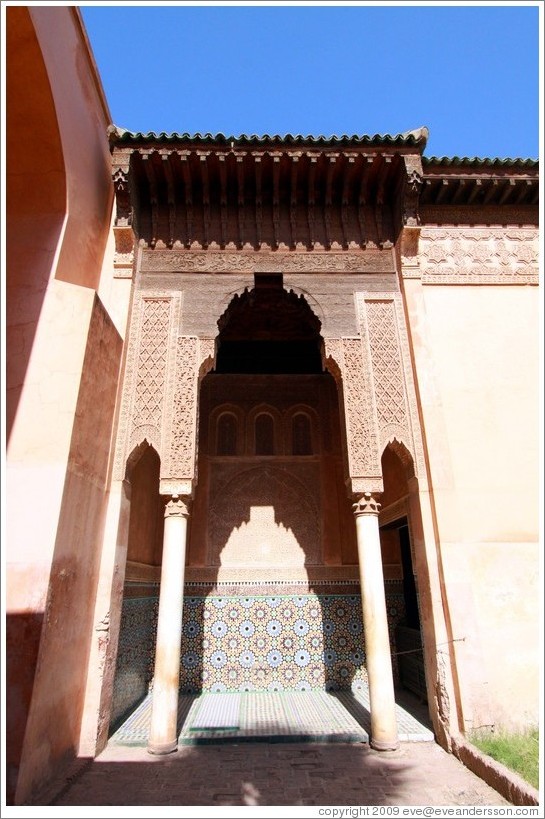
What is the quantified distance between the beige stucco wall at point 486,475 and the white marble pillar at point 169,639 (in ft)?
9.10

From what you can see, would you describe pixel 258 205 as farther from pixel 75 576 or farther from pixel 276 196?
pixel 75 576

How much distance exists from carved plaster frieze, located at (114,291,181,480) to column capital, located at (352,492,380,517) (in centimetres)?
232

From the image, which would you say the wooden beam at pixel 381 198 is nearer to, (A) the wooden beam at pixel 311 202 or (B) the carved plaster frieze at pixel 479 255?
(B) the carved plaster frieze at pixel 479 255

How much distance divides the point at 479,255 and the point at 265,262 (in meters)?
2.87

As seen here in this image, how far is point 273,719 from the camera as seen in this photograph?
542 centimetres

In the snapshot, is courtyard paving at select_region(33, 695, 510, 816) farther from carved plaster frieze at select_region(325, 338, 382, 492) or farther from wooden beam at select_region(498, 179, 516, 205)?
wooden beam at select_region(498, 179, 516, 205)

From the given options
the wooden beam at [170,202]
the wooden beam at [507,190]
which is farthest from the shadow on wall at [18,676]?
the wooden beam at [507,190]

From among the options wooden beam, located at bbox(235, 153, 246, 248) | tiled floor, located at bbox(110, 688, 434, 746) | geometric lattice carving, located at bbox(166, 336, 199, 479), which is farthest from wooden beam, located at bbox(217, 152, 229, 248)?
tiled floor, located at bbox(110, 688, 434, 746)

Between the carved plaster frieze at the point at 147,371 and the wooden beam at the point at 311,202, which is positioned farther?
the wooden beam at the point at 311,202

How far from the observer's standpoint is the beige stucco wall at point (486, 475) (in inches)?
178

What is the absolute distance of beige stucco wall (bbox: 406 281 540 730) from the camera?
4.53 m

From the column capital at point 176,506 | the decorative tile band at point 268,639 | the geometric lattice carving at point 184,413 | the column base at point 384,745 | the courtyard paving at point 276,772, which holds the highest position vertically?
the geometric lattice carving at point 184,413

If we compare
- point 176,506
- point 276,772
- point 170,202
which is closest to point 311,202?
point 170,202

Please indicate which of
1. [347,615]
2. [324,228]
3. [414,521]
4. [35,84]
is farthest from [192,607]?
[35,84]
